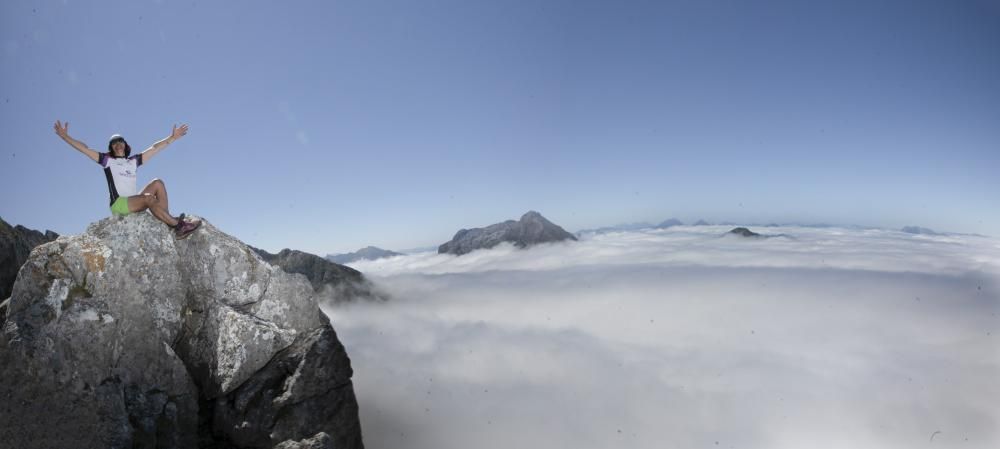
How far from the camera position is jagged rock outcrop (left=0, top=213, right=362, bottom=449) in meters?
11.2

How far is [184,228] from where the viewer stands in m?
15.2

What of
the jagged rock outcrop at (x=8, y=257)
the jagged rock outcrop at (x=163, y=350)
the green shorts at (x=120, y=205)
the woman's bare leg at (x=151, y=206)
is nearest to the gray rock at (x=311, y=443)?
the jagged rock outcrop at (x=163, y=350)

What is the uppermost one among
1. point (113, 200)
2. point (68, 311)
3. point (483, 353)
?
point (113, 200)

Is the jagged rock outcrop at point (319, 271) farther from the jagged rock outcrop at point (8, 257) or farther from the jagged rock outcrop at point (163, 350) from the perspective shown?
the jagged rock outcrop at point (163, 350)

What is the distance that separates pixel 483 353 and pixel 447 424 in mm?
82681

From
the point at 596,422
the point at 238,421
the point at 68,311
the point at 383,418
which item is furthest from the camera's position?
the point at 596,422

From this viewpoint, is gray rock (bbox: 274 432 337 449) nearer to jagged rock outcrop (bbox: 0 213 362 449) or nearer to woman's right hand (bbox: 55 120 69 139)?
jagged rock outcrop (bbox: 0 213 362 449)

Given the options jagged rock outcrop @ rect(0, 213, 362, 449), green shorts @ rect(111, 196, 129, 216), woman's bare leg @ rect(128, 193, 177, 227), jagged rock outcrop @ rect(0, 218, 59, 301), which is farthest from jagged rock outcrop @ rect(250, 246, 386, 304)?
green shorts @ rect(111, 196, 129, 216)

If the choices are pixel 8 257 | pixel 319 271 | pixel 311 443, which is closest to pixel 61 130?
pixel 311 443

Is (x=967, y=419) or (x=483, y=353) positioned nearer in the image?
(x=967, y=419)

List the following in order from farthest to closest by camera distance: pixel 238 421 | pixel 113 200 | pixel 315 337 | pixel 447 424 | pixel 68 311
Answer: pixel 447 424
pixel 315 337
pixel 238 421
pixel 113 200
pixel 68 311

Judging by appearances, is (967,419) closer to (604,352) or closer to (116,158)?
(604,352)

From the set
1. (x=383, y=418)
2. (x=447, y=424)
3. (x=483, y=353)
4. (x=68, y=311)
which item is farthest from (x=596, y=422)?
(x=68, y=311)

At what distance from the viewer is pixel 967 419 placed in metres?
86.0
